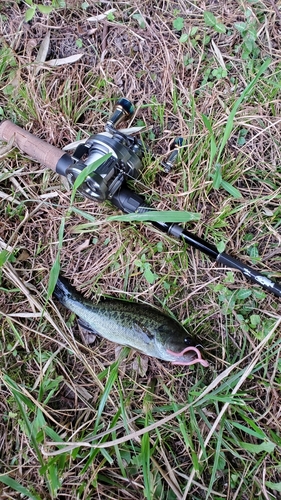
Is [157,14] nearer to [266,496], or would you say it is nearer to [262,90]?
[262,90]

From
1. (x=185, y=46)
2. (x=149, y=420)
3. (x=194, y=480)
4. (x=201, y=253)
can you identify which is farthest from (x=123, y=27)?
(x=194, y=480)

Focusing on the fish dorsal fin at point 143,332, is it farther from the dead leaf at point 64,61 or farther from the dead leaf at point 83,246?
the dead leaf at point 64,61

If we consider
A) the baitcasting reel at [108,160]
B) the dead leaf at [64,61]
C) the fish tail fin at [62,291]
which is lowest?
the fish tail fin at [62,291]

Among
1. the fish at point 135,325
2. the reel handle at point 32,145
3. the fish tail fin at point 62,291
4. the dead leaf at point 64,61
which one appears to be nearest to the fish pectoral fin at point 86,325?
the fish at point 135,325

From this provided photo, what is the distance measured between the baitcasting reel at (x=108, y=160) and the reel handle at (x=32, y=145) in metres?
0.06

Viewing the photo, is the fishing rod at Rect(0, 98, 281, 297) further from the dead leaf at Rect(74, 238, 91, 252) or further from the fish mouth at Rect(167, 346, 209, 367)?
the fish mouth at Rect(167, 346, 209, 367)

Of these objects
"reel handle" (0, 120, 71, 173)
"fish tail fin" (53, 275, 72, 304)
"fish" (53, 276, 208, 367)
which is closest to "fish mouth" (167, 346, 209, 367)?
"fish" (53, 276, 208, 367)

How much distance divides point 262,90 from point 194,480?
82.5 inches

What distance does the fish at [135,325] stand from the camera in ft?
7.07

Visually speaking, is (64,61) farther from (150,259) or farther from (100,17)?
(150,259)

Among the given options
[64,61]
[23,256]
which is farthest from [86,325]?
[64,61]

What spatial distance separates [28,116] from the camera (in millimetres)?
2578

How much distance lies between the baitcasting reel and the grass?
0.15 metres

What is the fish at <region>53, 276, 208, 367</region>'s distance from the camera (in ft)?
7.07
